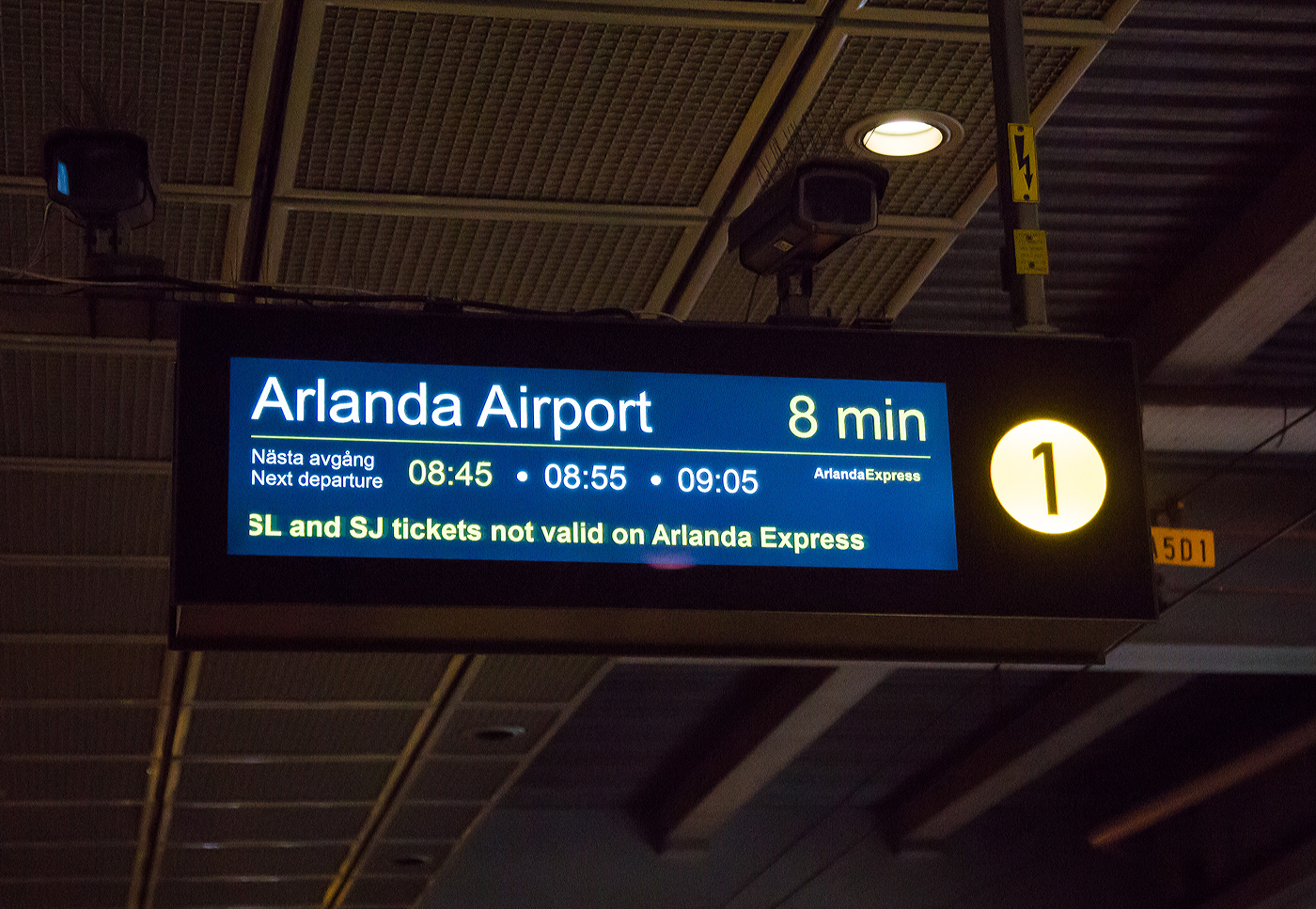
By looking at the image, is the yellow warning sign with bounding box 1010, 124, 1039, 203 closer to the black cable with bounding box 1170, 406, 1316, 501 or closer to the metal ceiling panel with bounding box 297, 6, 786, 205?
the metal ceiling panel with bounding box 297, 6, 786, 205

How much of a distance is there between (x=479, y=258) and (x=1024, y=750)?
766 centimetres

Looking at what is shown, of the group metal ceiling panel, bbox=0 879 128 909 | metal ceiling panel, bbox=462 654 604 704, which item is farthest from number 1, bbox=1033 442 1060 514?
metal ceiling panel, bbox=0 879 128 909

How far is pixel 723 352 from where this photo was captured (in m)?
3.20

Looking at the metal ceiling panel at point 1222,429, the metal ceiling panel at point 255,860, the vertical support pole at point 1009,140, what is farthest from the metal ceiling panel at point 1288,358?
the metal ceiling panel at point 255,860

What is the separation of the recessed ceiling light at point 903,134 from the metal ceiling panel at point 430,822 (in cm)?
620

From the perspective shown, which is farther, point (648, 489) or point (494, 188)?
point (494, 188)

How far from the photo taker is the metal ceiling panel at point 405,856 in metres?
10.3

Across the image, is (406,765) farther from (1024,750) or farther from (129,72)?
(129,72)

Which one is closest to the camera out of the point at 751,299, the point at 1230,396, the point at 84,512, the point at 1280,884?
the point at 751,299

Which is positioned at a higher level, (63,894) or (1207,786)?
(1207,786)

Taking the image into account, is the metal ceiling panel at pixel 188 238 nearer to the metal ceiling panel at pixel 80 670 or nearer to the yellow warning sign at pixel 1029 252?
the yellow warning sign at pixel 1029 252

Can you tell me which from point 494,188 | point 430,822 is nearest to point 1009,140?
point 494,188

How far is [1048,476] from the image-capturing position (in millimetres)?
3139

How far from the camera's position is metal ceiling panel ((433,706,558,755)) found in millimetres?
8234
